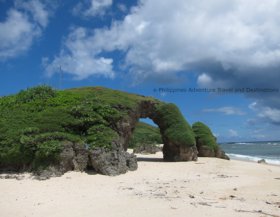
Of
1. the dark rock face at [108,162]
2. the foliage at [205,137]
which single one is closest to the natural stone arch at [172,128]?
the foliage at [205,137]

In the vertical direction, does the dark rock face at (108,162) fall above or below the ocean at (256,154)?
below

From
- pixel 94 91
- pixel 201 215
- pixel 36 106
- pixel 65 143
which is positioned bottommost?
pixel 201 215

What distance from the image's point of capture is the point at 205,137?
31.4 metres

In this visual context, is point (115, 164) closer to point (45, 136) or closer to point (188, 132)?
point (45, 136)

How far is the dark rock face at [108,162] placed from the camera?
17.8 metres

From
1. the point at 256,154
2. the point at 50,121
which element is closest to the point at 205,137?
the point at 50,121

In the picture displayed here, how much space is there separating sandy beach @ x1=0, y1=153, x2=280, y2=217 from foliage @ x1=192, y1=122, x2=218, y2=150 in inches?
470

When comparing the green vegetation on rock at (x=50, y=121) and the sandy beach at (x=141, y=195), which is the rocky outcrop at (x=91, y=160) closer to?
the green vegetation on rock at (x=50, y=121)

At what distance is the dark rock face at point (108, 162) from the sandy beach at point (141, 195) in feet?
1.68

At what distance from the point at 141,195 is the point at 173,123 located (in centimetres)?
1391

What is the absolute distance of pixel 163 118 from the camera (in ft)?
87.2

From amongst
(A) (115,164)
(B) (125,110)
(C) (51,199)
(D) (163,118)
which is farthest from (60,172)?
(D) (163,118)

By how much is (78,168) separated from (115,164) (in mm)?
1827

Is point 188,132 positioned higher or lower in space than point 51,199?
higher
